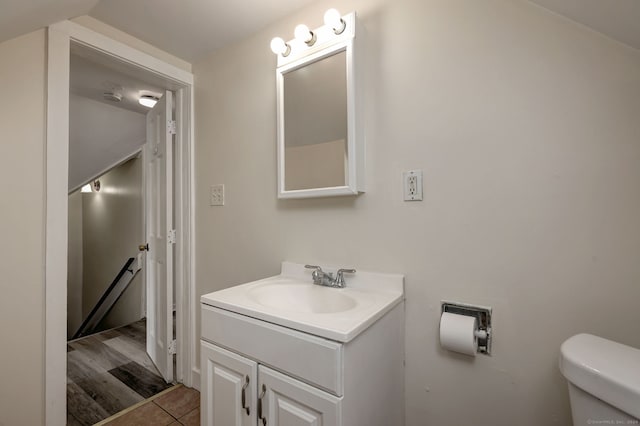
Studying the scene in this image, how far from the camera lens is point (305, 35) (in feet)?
4.13

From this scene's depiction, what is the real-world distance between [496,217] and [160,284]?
2083mm

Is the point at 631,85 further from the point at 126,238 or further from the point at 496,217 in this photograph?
the point at 126,238

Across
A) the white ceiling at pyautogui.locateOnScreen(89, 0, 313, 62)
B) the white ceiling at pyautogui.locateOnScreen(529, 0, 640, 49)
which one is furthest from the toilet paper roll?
the white ceiling at pyautogui.locateOnScreen(89, 0, 313, 62)

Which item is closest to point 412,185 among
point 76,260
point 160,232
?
point 160,232

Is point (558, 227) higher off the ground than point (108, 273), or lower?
higher

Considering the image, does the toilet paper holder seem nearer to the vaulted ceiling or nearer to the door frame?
the vaulted ceiling

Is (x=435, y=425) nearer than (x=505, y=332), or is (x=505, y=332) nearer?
(x=505, y=332)

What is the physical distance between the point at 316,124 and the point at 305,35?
15.4 inches

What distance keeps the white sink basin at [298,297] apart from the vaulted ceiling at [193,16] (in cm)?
116

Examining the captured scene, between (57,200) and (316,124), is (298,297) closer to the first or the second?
(316,124)

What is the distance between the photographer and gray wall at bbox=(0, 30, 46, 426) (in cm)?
118

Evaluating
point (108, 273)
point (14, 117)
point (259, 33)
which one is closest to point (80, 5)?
point (14, 117)

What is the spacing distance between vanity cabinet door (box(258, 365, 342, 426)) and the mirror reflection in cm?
76

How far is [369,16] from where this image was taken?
1215 millimetres
